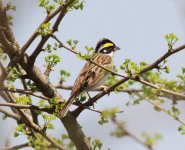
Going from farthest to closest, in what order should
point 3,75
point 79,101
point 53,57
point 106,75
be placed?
point 106,75, point 79,101, point 53,57, point 3,75

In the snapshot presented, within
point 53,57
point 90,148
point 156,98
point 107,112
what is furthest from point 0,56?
point 107,112

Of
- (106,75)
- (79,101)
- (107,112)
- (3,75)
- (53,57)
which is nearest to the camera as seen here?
(107,112)

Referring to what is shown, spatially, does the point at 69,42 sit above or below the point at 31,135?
above

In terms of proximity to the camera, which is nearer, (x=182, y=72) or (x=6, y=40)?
(x=6, y=40)

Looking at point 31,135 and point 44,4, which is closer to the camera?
point 44,4

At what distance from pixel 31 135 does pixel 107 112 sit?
260cm

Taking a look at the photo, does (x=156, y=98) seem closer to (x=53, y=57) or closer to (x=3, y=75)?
(x=53, y=57)

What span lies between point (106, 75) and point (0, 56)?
1.81 metres

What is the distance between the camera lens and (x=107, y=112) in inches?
102

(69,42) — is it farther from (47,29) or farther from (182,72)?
(182,72)

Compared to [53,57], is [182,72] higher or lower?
lower

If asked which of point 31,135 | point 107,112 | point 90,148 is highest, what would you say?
point 31,135

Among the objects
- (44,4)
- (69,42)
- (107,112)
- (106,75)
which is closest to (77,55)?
(69,42)

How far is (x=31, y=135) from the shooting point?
505cm
